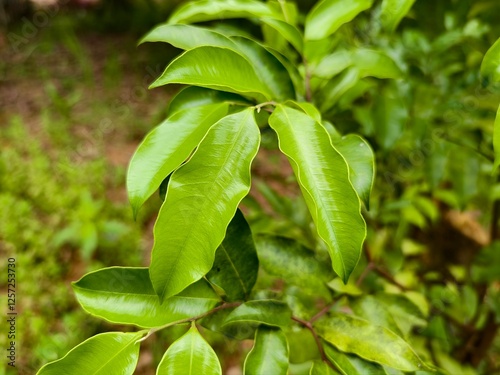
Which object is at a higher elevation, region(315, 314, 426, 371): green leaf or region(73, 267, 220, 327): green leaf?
region(73, 267, 220, 327): green leaf

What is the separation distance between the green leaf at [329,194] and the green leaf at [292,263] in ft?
0.72

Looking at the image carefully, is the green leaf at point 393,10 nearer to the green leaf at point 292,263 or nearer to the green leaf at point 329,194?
the green leaf at point 329,194

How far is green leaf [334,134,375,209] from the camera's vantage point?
57 centimetres

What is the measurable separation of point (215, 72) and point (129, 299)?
0.29 meters

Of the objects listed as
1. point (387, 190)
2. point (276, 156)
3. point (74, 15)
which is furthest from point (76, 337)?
point (74, 15)

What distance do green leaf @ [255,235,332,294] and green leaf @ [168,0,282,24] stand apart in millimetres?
343

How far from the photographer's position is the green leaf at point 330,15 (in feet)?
2.21

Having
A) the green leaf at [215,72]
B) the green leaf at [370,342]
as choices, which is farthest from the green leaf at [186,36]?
the green leaf at [370,342]

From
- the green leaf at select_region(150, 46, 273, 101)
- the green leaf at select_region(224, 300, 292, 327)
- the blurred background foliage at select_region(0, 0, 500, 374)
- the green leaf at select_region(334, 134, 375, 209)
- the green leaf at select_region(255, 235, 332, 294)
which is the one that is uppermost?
the green leaf at select_region(150, 46, 273, 101)

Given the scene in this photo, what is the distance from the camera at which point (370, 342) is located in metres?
0.59

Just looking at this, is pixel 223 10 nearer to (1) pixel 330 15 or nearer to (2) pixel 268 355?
(1) pixel 330 15

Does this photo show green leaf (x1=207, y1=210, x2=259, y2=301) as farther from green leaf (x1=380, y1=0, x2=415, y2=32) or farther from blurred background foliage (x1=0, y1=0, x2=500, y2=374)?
green leaf (x1=380, y1=0, x2=415, y2=32)

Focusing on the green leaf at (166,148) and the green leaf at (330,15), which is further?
the green leaf at (330,15)

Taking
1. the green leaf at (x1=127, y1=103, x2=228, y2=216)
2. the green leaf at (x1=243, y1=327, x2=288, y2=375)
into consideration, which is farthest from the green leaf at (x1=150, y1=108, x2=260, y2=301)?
the green leaf at (x1=243, y1=327, x2=288, y2=375)
